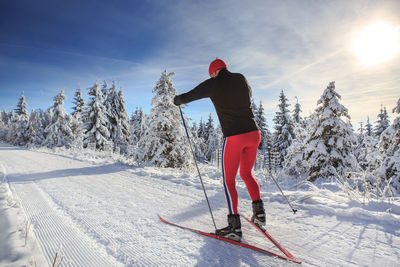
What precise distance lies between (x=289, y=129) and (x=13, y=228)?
87.6 ft

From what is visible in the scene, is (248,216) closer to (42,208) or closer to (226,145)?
(226,145)

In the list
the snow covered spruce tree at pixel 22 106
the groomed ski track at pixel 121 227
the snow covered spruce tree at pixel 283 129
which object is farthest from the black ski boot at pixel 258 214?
the snow covered spruce tree at pixel 22 106

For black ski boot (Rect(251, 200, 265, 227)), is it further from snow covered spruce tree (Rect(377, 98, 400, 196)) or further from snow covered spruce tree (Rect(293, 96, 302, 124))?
snow covered spruce tree (Rect(293, 96, 302, 124))

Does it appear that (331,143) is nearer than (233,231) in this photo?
No

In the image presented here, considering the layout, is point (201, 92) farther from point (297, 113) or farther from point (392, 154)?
point (297, 113)

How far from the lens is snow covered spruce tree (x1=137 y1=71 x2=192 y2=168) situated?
11.6 metres

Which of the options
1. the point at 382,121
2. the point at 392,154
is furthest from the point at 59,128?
the point at 382,121

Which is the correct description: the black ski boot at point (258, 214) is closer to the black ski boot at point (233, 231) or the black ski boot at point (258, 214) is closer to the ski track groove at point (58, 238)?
the black ski boot at point (233, 231)

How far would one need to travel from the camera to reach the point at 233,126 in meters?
2.41

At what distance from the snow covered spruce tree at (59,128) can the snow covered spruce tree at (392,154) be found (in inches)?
1362

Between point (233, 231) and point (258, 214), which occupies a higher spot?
point (258, 214)

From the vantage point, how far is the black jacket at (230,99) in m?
2.37

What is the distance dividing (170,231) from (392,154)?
8.22 metres

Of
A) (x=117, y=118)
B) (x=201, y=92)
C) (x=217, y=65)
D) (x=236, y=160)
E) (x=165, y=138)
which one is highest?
(x=117, y=118)
